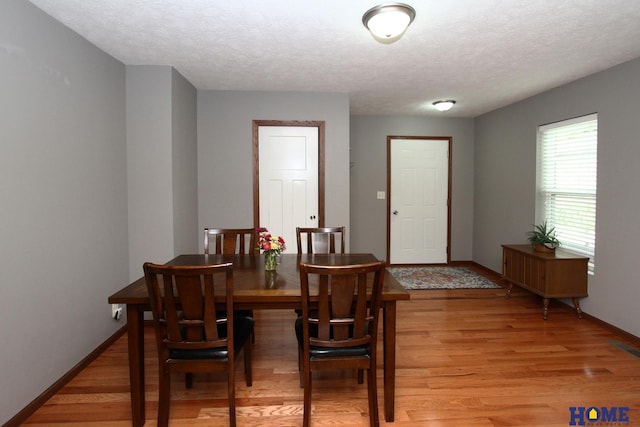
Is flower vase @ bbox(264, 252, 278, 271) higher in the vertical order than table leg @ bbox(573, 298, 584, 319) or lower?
higher

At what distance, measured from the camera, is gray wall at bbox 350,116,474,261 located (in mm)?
5742

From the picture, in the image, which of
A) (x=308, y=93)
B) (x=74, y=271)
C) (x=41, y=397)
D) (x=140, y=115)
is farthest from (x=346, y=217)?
(x=41, y=397)

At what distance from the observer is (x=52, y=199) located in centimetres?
239

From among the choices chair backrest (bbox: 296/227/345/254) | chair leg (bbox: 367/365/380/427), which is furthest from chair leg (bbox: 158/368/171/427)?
chair backrest (bbox: 296/227/345/254)

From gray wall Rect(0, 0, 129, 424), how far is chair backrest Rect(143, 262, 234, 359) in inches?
35.6

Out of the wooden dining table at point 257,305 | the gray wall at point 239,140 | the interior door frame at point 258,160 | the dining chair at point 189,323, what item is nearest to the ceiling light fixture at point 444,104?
the gray wall at point 239,140

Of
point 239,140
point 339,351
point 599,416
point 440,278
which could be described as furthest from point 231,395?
point 440,278

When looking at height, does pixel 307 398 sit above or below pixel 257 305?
below

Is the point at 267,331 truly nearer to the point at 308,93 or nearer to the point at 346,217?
the point at 346,217

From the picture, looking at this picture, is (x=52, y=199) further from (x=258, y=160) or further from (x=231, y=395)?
(x=258, y=160)

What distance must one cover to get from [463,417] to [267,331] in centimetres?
182

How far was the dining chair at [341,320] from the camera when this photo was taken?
1.79 meters

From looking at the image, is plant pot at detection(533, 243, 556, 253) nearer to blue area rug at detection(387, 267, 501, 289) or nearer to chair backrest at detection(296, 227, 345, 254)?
blue area rug at detection(387, 267, 501, 289)

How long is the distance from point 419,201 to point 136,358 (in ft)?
15.7
